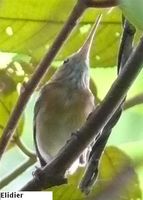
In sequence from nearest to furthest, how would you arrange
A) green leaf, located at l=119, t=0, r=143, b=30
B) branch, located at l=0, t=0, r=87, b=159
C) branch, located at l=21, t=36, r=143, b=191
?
green leaf, located at l=119, t=0, r=143, b=30, branch, located at l=21, t=36, r=143, b=191, branch, located at l=0, t=0, r=87, b=159

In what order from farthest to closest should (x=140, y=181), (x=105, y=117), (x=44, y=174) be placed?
(x=140, y=181) < (x=44, y=174) < (x=105, y=117)

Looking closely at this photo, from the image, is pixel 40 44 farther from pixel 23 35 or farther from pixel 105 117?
pixel 105 117

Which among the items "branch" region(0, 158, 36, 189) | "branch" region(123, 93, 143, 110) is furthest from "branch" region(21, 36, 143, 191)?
"branch" region(123, 93, 143, 110)

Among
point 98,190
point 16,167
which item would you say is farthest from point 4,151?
point 98,190

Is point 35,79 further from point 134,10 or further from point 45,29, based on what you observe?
point 134,10

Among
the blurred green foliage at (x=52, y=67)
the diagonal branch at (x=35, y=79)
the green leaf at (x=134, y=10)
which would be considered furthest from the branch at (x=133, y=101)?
the green leaf at (x=134, y=10)

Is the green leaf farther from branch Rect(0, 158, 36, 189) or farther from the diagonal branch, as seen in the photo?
branch Rect(0, 158, 36, 189)

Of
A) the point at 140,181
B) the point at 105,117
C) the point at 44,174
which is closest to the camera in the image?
the point at 105,117
